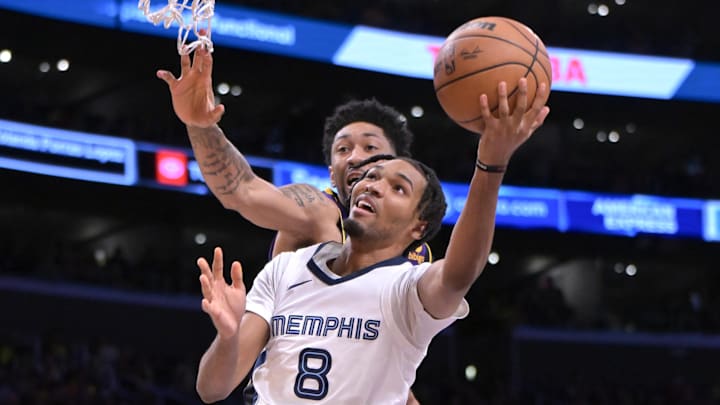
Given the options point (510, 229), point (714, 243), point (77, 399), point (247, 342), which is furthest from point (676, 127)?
point (247, 342)

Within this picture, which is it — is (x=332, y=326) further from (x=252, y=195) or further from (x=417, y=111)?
(x=417, y=111)

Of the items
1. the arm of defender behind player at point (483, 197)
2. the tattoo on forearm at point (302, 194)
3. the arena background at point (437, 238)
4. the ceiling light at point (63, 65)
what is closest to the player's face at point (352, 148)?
the tattoo on forearm at point (302, 194)

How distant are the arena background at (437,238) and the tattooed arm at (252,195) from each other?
9.84 meters

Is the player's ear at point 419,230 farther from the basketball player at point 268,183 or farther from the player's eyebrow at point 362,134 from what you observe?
the player's eyebrow at point 362,134

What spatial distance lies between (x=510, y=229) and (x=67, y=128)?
8904mm

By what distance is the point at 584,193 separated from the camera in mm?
21531

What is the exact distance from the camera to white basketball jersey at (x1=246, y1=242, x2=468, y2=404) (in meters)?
3.31

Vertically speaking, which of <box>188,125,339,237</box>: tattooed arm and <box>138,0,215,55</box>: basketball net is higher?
<box>138,0,215,55</box>: basketball net

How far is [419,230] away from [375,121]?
4.07 feet

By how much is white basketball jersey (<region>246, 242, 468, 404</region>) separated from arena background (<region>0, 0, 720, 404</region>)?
10.6 m

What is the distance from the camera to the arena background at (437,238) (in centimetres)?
1778

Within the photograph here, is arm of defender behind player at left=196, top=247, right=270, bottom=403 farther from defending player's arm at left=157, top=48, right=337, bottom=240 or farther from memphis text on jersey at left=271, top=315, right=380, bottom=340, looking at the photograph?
defending player's arm at left=157, top=48, right=337, bottom=240

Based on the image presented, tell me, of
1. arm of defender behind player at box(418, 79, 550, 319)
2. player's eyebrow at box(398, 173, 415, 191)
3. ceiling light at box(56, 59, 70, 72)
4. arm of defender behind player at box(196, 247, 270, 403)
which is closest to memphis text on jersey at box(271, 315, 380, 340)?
arm of defender behind player at box(196, 247, 270, 403)

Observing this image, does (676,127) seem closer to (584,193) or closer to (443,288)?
(584,193)
